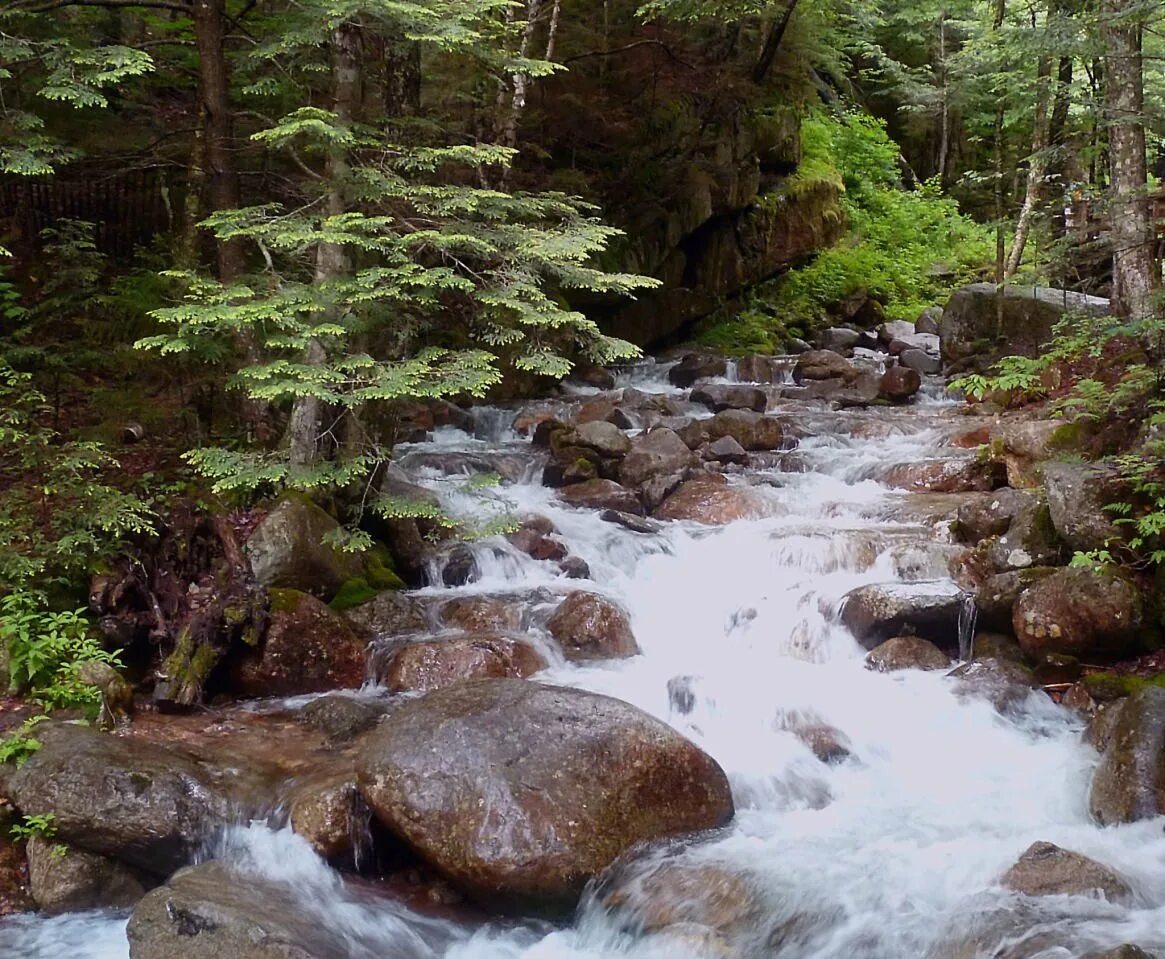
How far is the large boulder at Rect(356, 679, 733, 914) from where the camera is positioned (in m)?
5.17

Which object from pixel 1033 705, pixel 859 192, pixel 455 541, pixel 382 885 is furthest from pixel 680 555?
pixel 859 192

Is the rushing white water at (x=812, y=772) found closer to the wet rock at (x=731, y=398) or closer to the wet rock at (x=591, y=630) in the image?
the wet rock at (x=591, y=630)

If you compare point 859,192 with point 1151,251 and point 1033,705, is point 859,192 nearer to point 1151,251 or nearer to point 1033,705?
point 1151,251

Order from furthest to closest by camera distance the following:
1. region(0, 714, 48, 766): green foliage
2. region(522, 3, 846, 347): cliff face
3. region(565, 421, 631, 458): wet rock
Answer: region(522, 3, 846, 347): cliff face → region(565, 421, 631, 458): wet rock → region(0, 714, 48, 766): green foliage

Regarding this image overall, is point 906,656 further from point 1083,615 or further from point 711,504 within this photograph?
point 711,504

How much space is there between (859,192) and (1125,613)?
23.2 m

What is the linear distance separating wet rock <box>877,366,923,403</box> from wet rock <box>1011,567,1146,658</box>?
932 cm

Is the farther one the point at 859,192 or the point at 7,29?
the point at 859,192

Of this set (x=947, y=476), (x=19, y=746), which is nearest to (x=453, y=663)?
(x=19, y=746)

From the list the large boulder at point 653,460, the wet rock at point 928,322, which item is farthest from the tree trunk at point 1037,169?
the large boulder at point 653,460

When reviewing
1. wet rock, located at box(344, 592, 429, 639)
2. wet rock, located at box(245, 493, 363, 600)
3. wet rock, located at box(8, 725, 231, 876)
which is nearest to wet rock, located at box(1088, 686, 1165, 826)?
wet rock, located at box(8, 725, 231, 876)

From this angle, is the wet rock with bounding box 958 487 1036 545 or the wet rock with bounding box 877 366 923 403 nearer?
the wet rock with bounding box 958 487 1036 545

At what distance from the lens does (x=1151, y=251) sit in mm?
9586

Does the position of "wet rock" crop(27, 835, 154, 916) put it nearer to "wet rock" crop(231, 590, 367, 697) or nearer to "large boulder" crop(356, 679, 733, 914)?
"large boulder" crop(356, 679, 733, 914)
